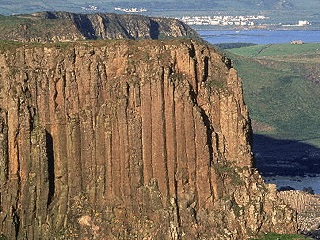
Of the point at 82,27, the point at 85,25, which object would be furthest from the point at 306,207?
the point at 85,25

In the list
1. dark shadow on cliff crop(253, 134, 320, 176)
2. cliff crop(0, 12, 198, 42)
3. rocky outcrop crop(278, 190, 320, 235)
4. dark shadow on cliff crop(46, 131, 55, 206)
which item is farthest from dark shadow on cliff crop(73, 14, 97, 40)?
dark shadow on cliff crop(46, 131, 55, 206)

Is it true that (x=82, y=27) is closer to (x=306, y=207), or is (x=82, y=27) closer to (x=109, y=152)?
(x=306, y=207)

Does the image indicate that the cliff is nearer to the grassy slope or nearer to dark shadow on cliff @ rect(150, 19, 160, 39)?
dark shadow on cliff @ rect(150, 19, 160, 39)

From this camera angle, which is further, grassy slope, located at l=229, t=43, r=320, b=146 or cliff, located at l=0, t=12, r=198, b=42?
grassy slope, located at l=229, t=43, r=320, b=146

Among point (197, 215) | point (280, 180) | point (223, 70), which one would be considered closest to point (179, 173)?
point (197, 215)

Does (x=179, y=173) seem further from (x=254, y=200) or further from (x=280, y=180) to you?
(x=280, y=180)
